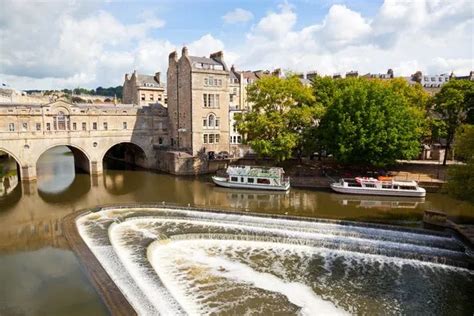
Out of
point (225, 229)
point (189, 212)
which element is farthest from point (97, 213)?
point (225, 229)

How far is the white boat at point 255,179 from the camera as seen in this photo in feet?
140

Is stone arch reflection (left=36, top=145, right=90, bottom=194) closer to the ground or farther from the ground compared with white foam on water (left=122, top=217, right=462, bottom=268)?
farther from the ground

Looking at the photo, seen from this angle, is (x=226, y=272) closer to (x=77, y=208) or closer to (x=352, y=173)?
(x=77, y=208)

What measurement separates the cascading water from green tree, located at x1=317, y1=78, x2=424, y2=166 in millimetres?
15812

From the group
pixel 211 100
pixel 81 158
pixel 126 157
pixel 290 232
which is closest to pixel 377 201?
pixel 290 232

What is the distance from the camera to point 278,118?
47156mm

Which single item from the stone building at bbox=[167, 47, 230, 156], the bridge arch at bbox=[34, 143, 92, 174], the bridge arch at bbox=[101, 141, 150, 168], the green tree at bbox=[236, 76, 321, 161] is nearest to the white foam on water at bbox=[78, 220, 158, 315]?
the green tree at bbox=[236, 76, 321, 161]

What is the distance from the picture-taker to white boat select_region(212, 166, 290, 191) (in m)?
42.6

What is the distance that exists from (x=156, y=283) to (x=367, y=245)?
13.7 m

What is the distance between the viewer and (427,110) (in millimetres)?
53219

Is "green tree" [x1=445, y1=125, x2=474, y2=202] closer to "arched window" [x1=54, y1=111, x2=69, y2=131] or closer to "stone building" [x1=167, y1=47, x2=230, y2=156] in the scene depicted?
"stone building" [x1=167, y1=47, x2=230, y2=156]

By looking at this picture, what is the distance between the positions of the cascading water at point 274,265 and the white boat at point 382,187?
1279 cm

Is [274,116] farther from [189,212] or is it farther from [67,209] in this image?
[67,209]

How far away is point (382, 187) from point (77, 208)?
99.3ft
